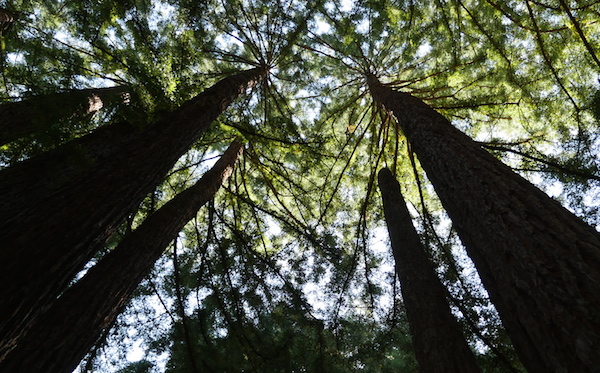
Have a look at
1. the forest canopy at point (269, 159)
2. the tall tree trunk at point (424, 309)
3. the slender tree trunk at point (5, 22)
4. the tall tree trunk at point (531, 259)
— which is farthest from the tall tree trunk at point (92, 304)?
the slender tree trunk at point (5, 22)

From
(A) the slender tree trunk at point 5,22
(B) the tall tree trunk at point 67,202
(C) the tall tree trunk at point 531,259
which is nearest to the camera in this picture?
(C) the tall tree trunk at point 531,259

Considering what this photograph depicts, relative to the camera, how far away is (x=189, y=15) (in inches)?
216

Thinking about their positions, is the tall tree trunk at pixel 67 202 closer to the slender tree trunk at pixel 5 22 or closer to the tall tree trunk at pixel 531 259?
the tall tree trunk at pixel 531 259

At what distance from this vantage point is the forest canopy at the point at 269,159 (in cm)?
241

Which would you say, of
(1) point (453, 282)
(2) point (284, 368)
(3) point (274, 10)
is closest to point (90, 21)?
(3) point (274, 10)

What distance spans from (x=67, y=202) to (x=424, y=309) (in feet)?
10.7

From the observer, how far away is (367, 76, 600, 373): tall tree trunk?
1.32 m

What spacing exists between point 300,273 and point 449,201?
4035 mm

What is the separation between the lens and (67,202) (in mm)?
2283

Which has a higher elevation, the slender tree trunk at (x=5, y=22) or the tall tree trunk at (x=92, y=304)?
the slender tree trunk at (x=5, y=22)

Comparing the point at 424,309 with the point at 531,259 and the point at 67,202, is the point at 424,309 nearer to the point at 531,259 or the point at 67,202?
the point at 531,259

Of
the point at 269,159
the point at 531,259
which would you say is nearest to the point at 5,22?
the point at 269,159

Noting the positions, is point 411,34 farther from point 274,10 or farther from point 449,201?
point 449,201

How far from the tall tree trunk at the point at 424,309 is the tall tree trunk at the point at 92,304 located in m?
2.89
